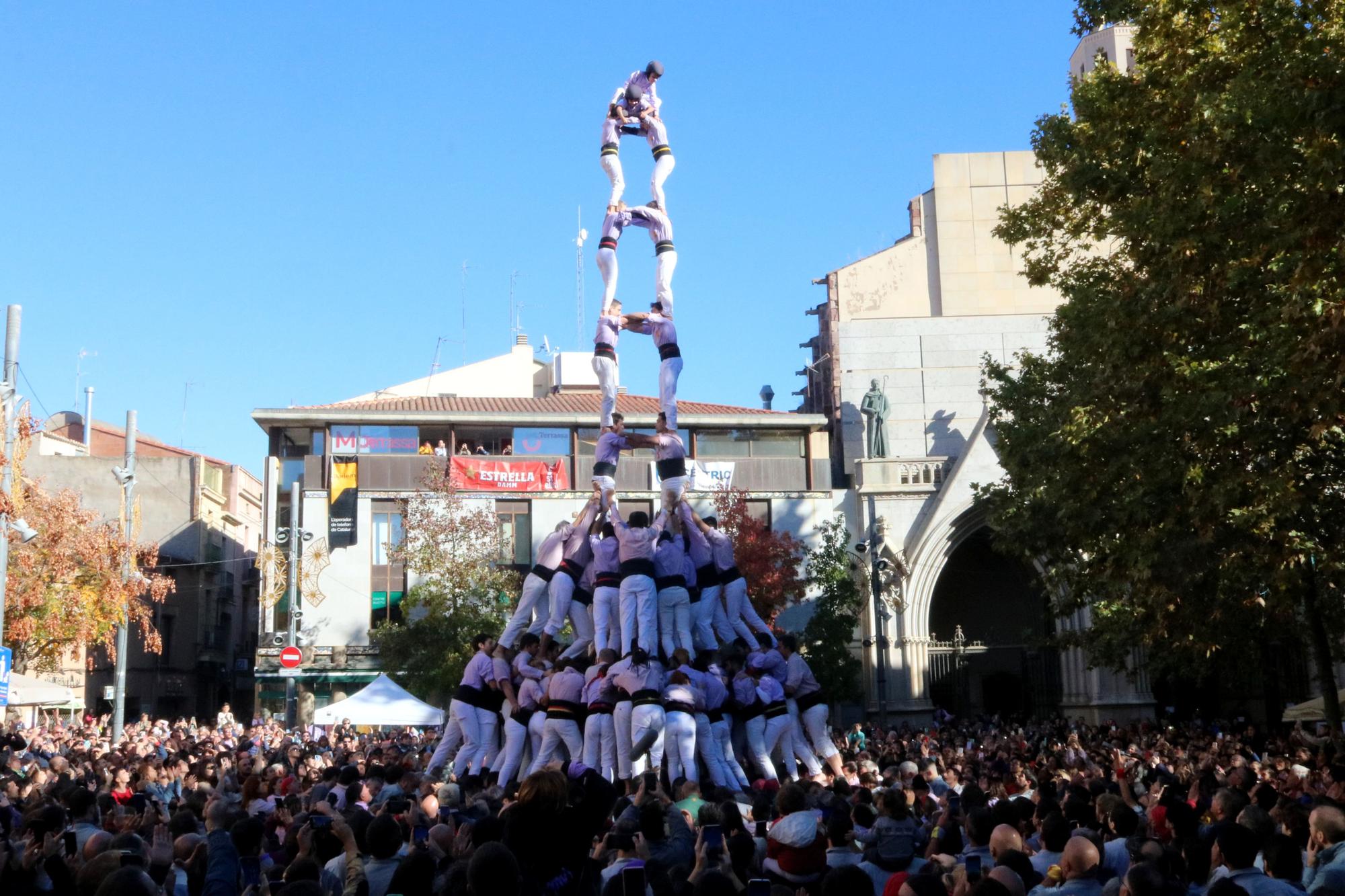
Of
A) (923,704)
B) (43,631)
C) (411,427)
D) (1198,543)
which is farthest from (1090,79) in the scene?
(411,427)

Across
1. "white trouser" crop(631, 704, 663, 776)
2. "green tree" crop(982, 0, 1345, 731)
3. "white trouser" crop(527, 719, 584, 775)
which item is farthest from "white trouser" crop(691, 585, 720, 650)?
"green tree" crop(982, 0, 1345, 731)

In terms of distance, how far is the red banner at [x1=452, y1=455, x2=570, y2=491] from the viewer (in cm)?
4619

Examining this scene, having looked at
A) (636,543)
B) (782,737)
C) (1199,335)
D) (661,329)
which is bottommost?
(782,737)

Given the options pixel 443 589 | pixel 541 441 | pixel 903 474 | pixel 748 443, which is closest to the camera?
pixel 443 589

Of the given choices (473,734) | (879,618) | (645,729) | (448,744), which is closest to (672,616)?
(645,729)

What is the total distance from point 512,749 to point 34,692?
37.2ft

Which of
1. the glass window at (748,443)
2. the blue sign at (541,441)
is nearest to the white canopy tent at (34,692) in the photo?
the blue sign at (541,441)

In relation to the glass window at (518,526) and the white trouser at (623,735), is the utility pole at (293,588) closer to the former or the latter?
the glass window at (518,526)

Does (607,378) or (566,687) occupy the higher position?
(607,378)

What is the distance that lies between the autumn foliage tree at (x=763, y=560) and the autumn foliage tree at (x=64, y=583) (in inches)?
605

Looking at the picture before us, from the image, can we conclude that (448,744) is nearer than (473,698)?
No

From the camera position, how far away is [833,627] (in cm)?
3872

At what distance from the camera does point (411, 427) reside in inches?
1876

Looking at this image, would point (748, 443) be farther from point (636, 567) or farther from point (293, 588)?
point (636, 567)
